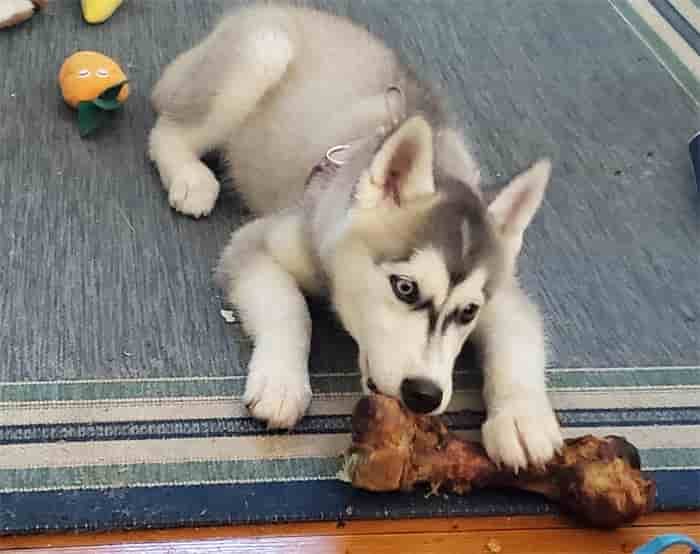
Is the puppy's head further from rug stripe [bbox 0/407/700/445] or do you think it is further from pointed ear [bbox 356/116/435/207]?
rug stripe [bbox 0/407/700/445]

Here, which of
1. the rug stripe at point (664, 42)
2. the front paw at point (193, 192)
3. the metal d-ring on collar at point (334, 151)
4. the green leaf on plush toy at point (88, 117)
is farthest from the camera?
the rug stripe at point (664, 42)

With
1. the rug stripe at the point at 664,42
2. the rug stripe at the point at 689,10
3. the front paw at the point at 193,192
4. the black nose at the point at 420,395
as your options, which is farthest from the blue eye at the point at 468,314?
the rug stripe at the point at 689,10

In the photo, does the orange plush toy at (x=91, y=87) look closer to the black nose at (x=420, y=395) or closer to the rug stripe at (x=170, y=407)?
the rug stripe at (x=170, y=407)

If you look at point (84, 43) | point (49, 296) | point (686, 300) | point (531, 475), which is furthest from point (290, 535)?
point (84, 43)

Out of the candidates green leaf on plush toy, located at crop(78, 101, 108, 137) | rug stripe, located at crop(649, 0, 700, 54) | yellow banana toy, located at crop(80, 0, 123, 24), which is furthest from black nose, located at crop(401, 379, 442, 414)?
rug stripe, located at crop(649, 0, 700, 54)

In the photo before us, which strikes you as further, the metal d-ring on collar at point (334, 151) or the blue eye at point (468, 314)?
the metal d-ring on collar at point (334, 151)

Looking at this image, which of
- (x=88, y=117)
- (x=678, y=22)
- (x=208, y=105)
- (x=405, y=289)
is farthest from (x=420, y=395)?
(x=678, y=22)
